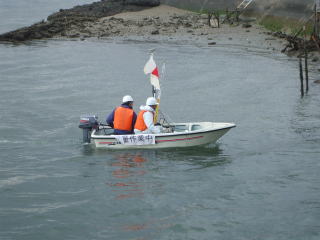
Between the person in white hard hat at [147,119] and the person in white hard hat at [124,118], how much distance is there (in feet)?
0.92

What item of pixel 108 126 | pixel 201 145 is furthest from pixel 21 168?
pixel 201 145

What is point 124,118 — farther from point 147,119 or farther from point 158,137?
point 158,137

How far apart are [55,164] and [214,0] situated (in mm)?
41696

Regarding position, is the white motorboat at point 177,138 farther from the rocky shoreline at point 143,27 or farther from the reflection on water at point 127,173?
the rocky shoreline at point 143,27

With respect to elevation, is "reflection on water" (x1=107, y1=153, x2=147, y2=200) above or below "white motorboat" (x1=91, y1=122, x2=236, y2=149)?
below

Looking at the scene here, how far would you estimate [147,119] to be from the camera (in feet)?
58.7

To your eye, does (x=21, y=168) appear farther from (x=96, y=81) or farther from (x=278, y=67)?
(x=278, y=67)

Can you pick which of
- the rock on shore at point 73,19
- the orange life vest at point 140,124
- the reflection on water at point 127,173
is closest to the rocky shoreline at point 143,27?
the rock on shore at point 73,19

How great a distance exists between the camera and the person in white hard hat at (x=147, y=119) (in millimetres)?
17875

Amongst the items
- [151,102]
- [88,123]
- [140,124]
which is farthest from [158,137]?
[88,123]

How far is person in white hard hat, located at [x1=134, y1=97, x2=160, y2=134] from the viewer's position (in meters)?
17.9

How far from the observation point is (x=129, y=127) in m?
18.4

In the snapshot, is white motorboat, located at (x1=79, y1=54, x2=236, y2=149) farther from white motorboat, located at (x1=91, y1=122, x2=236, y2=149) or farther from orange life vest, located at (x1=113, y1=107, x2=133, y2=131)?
orange life vest, located at (x1=113, y1=107, x2=133, y2=131)

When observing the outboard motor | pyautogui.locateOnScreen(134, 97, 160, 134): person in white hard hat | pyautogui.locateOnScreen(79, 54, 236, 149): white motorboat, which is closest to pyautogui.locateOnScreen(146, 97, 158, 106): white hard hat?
pyautogui.locateOnScreen(134, 97, 160, 134): person in white hard hat
